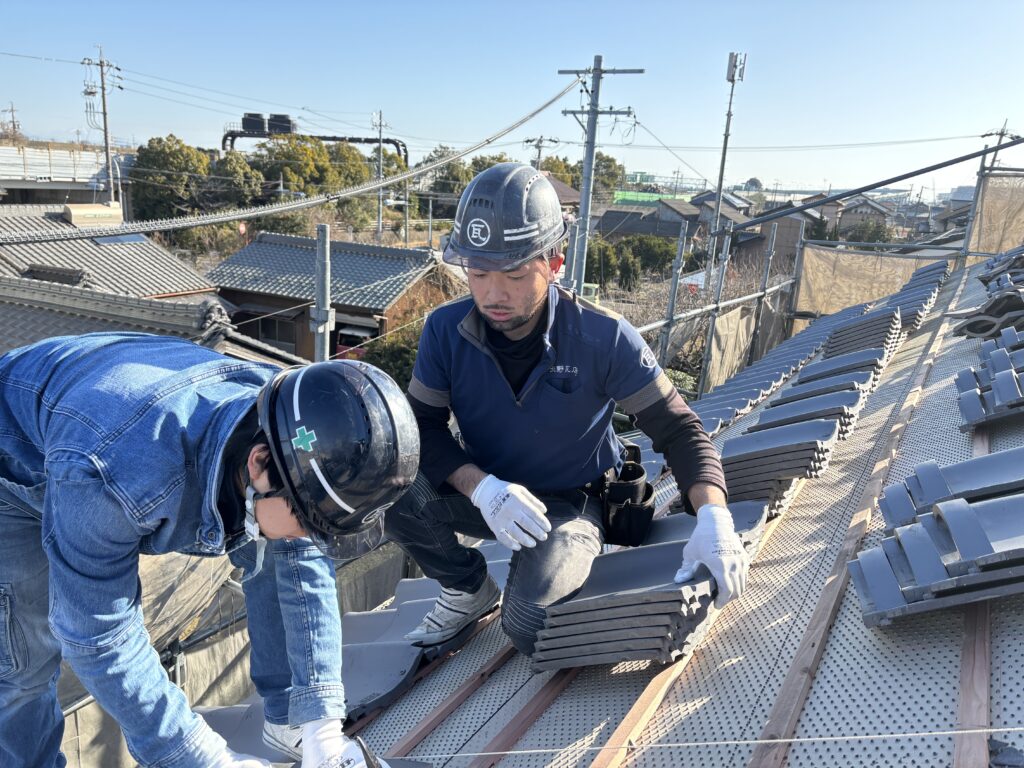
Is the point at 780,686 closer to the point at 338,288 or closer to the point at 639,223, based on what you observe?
the point at 338,288

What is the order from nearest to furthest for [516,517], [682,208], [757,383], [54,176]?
[516,517]
[757,383]
[54,176]
[682,208]

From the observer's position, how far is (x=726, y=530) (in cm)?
221

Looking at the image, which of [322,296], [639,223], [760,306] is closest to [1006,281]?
[322,296]

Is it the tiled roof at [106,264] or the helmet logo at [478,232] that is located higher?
the helmet logo at [478,232]

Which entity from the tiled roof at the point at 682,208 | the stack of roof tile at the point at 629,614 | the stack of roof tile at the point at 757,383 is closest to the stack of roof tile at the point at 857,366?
the stack of roof tile at the point at 757,383

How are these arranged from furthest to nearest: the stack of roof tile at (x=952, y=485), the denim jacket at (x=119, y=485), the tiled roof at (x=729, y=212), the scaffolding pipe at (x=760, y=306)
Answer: the tiled roof at (x=729, y=212) → the scaffolding pipe at (x=760, y=306) → the stack of roof tile at (x=952, y=485) → the denim jacket at (x=119, y=485)

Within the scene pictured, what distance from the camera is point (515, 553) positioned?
2.57 m

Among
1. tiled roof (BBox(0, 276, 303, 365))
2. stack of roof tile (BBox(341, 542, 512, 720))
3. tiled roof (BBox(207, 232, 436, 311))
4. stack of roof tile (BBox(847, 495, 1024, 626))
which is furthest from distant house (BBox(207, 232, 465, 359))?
stack of roof tile (BBox(847, 495, 1024, 626))

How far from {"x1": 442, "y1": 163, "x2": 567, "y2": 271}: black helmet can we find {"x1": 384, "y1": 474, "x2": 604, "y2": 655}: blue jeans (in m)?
0.87

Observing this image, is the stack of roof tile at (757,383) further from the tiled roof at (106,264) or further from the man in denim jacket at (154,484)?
the tiled roof at (106,264)

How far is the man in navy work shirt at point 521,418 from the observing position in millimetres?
2412

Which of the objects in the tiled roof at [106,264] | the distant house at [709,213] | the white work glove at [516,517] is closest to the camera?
the white work glove at [516,517]

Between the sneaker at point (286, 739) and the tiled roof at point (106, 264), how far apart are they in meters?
12.6

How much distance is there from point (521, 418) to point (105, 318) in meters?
4.21
